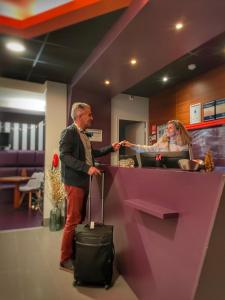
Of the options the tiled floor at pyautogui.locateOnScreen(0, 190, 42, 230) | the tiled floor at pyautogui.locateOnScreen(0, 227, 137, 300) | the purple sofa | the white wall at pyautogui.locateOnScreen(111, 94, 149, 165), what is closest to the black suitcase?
the tiled floor at pyautogui.locateOnScreen(0, 227, 137, 300)

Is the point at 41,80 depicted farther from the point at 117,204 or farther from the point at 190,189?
the point at 190,189

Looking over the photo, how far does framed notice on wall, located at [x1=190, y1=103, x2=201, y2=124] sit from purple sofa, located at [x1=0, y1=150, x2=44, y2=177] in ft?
16.4

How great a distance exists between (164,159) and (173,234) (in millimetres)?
649

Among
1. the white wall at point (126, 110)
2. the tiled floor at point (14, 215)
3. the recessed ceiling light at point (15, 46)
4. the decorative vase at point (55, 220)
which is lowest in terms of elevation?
the tiled floor at point (14, 215)

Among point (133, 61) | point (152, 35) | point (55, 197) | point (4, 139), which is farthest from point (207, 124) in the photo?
point (4, 139)

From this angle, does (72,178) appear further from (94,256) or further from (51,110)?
(51,110)

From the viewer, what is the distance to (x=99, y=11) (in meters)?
2.40

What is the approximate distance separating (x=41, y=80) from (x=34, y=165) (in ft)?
12.2

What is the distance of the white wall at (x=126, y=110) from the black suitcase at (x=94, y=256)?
3052 millimetres

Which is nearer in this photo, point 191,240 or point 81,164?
point 191,240

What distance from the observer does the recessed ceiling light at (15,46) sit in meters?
3.04

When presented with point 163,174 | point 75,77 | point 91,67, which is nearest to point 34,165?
point 75,77

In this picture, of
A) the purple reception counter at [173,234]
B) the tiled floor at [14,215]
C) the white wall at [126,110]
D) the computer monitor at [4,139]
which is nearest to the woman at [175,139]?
the purple reception counter at [173,234]

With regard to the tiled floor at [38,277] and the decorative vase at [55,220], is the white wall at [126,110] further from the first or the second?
the tiled floor at [38,277]
